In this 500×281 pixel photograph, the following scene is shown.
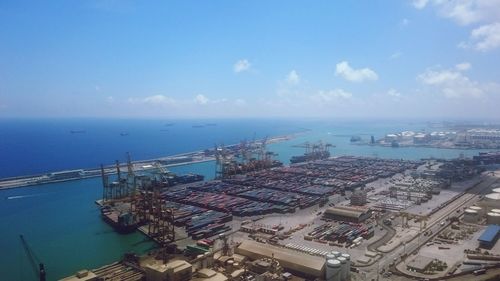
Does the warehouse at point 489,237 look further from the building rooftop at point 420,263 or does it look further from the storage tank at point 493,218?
the building rooftop at point 420,263

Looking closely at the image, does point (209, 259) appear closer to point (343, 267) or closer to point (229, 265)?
point (229, 265)

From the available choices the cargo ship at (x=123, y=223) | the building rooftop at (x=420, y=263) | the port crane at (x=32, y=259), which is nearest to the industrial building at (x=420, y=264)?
the building rooftop at (x=420, y=263)

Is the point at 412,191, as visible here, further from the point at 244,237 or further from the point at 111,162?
the point at 111,162

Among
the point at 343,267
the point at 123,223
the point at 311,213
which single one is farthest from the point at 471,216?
the point at 123,223

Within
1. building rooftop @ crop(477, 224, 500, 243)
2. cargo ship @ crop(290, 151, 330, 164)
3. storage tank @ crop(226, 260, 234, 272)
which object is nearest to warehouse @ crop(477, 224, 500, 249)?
building rooftop @ crop(477, 224, 500, 243)

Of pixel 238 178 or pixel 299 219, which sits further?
pixel 238 178

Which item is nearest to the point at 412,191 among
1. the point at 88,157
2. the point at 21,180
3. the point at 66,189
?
the point at 66,189
